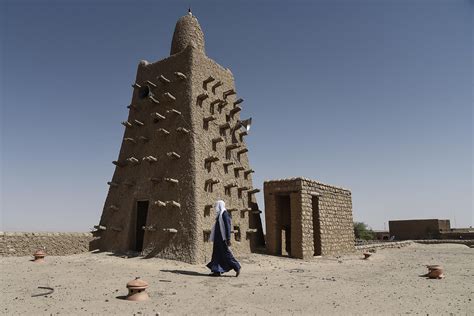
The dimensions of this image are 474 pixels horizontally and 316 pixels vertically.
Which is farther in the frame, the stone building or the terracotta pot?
the stone building

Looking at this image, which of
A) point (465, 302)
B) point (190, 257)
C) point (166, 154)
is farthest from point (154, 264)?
point (465, 302)

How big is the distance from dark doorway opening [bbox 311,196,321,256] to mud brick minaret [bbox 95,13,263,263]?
2428 millimetres

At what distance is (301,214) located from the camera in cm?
1392

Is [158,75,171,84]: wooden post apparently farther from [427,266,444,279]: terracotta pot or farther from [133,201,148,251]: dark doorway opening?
[427,266,444,279]: terracotta pot

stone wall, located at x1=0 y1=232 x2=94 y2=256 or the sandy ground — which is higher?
stone wall, located at x1=0 y1=232 x2=94 y2=256

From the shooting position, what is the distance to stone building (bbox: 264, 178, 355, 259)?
46.1 ft

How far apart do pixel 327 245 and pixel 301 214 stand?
2.86m

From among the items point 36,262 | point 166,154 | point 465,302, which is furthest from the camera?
point 166,154

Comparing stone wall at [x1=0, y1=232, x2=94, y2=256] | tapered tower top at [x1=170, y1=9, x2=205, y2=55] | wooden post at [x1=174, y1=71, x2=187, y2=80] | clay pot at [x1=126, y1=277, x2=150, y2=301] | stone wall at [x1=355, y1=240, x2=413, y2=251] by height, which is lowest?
stone wall at [x1=355, y1=240, x2=413, y2=251]

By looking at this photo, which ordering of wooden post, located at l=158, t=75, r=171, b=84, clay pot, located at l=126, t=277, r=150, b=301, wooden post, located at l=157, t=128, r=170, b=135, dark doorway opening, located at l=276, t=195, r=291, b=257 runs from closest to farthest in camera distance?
clay pot, located at l=126, t=277, r=150, b=301, wooden post, located at l=157, t=128, r=170, b=135, wooden post, located at l=158, t=75, r=171, b=84, dark doorway opening, located at l=276, t=195, r=291, b=257

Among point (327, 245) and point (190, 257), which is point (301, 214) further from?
point (190, 257)

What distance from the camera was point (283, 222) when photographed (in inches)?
650

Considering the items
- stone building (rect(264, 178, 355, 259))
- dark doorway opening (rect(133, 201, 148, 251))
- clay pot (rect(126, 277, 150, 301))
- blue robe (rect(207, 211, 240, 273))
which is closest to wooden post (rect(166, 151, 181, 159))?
dark doorway opening (rect(133, 201, 148, 251))

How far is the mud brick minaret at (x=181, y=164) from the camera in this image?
1236 centimetres
